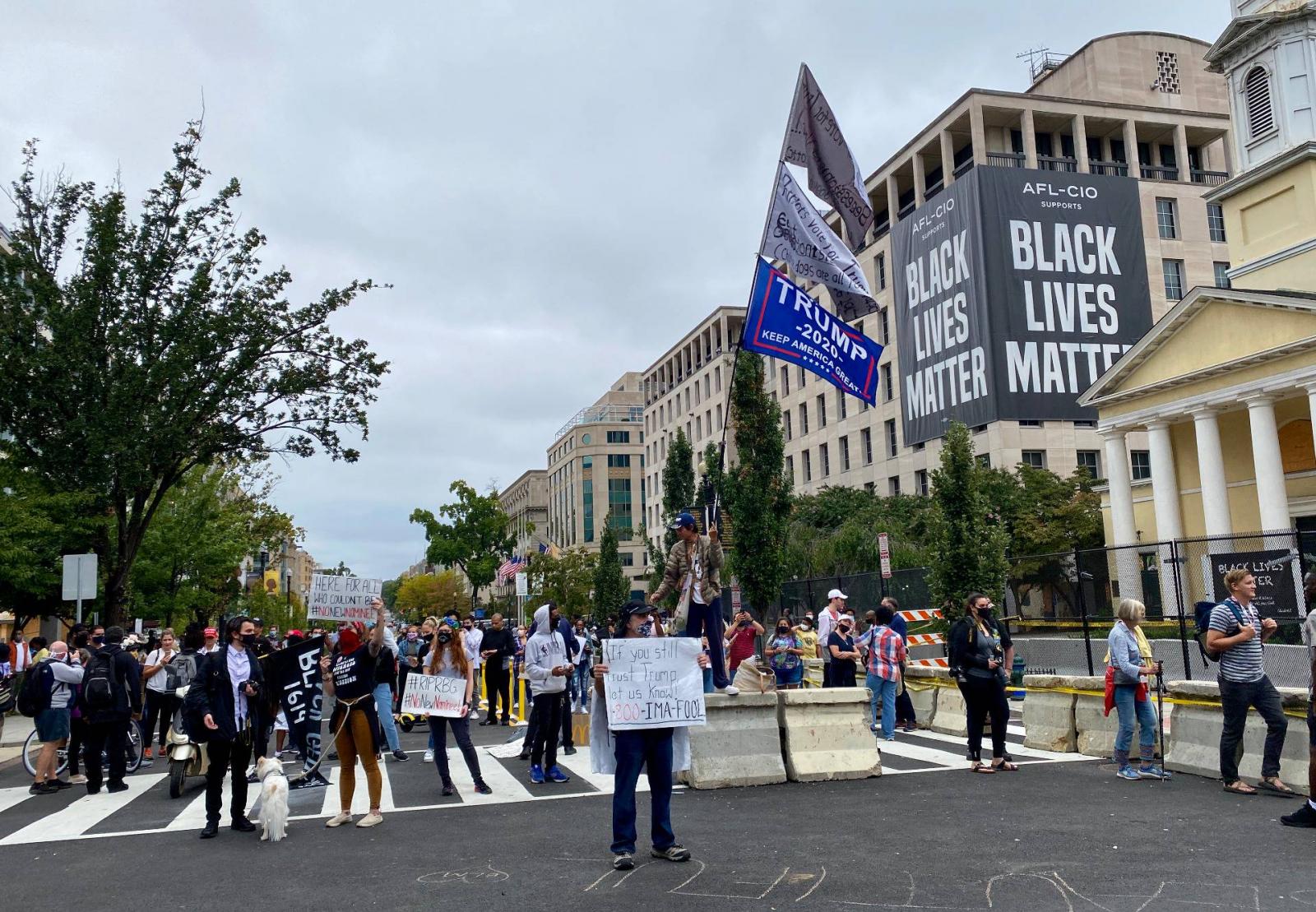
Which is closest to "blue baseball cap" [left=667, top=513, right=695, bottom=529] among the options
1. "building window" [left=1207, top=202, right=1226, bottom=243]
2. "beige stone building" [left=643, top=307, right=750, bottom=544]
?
"building window" [left=1207, top=202, right=1226, bottom=243]

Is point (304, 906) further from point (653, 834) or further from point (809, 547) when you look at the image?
point (809, 547)

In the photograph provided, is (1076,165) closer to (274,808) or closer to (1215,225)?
(1215,225)

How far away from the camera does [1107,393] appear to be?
41.2 meters

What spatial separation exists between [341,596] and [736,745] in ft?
18.0

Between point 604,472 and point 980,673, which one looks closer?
point 980,673

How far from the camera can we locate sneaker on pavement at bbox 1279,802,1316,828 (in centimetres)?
798

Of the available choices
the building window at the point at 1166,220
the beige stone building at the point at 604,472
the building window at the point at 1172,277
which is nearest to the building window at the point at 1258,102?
the building window at the point at 1172,277

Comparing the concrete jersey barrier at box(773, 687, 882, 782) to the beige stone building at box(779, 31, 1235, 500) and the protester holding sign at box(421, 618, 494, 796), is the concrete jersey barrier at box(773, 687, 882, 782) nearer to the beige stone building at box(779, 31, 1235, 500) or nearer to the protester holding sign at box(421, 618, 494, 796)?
the protester holding sign at box(421, 618, 494, 796)

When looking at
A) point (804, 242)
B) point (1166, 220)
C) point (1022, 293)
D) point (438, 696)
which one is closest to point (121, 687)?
point (438, 696)

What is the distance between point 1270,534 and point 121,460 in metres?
23.5

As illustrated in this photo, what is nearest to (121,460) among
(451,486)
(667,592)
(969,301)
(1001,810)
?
(667,592)

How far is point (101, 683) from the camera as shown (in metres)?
11.9

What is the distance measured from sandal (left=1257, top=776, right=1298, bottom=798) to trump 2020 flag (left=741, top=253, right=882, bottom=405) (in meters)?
6.52

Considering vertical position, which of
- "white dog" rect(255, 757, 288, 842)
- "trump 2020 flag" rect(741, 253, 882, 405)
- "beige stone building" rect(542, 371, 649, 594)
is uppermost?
"beige stone building" rect(542, 371, 649, 594)
